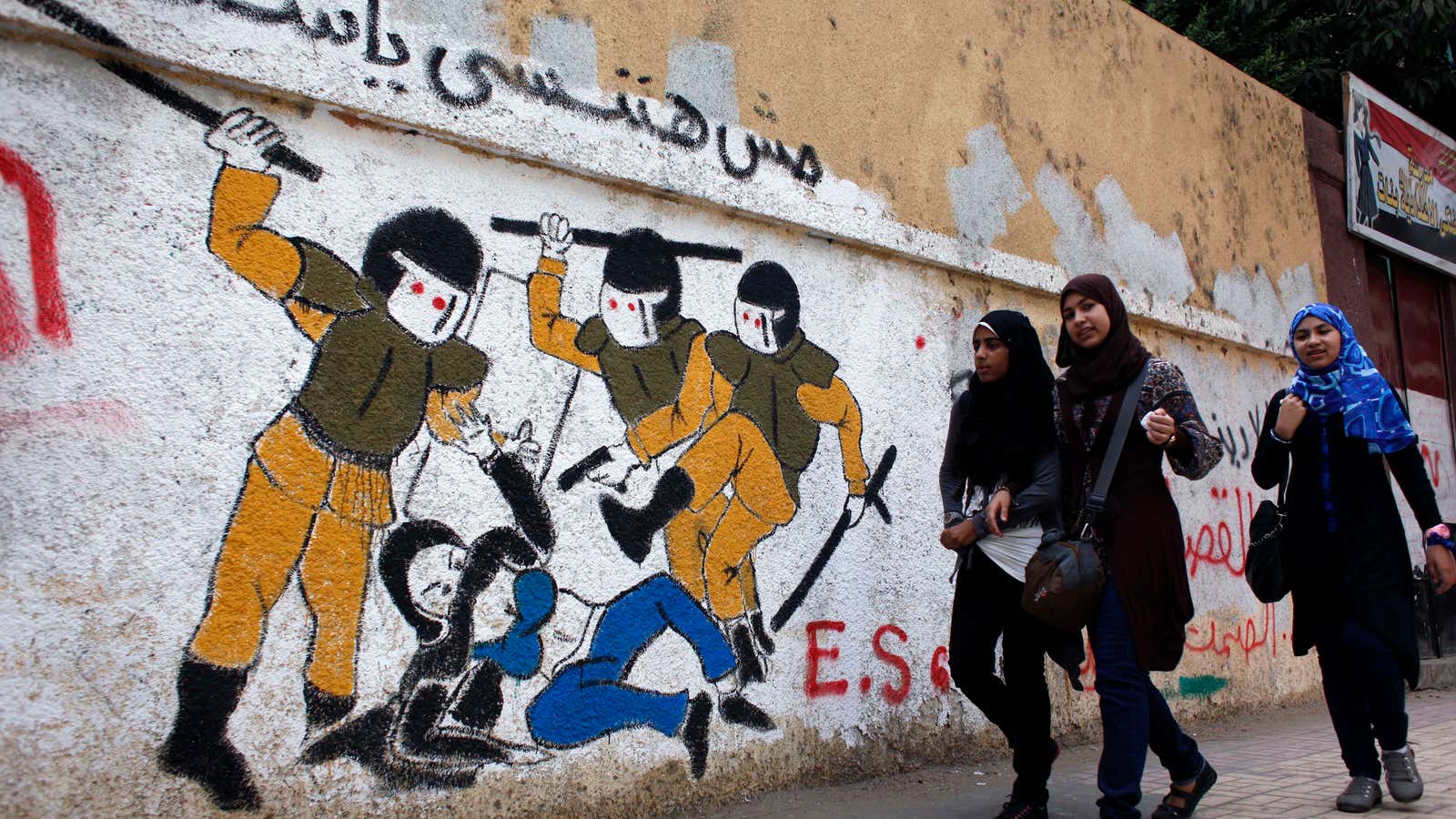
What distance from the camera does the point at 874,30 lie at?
4797 millimetres

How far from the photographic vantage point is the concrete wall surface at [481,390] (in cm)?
258

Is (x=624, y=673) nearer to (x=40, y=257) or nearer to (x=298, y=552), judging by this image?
(x=298, y=552)

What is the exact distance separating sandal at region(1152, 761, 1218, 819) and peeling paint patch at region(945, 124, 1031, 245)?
103 inches

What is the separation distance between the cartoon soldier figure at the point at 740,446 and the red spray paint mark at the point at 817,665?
0.86 ft

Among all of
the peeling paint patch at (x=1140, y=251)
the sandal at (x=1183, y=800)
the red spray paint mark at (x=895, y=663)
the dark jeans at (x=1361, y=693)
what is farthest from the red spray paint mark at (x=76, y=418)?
the peeling paint patch at (x=1140, y=251)

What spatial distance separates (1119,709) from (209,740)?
2.47 metres

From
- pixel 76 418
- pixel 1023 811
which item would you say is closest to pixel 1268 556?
pixel 1023 811

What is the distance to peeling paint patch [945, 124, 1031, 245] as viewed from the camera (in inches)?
201

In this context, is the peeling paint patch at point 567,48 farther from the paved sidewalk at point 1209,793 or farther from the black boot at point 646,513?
the paved sidewalk at point 1209,793

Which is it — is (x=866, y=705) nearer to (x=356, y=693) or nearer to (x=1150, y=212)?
(x=356, y=693)

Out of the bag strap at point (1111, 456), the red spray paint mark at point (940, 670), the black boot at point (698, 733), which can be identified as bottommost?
the black boot at point (698, 733)

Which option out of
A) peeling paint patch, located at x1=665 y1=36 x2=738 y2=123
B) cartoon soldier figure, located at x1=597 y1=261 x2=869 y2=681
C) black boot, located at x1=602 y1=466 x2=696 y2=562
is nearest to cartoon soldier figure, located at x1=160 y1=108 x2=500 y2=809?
black boot, located at x1=602 y1=466 x2=696 y2=562

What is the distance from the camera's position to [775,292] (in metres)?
4.22

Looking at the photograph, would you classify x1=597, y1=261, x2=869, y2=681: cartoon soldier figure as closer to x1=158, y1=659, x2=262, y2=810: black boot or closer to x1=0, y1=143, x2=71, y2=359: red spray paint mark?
x1=158, y1=659, x2=262, y2=810: black boot
